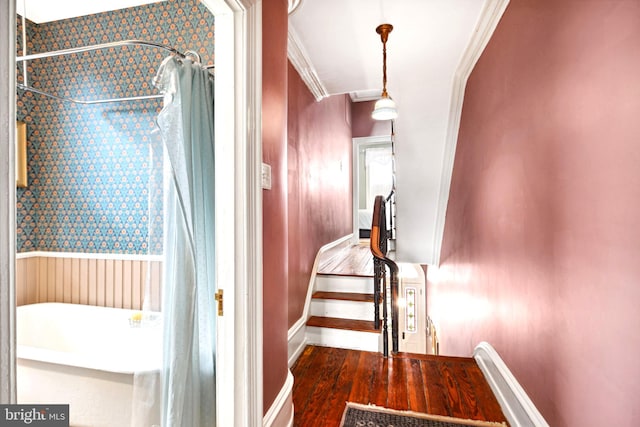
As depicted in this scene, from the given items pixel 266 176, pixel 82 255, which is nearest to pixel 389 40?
pixel 266 176

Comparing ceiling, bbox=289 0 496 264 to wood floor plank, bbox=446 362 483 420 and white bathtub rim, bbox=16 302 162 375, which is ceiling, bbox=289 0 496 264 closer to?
wood floor plank, bbox=446 362 483 420

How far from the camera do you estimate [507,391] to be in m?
1.73

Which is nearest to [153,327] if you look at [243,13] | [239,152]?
[239,152]

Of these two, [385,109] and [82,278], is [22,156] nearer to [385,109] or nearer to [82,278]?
[82,278]

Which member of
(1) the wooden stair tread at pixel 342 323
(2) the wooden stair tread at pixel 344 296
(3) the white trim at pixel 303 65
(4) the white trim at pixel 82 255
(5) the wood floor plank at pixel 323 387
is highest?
(3) the white trim at pixel 303 65

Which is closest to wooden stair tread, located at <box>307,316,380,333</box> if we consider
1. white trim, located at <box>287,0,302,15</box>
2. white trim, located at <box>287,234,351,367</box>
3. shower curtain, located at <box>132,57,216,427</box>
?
white trim, located at <box>287,234,351,367</box>

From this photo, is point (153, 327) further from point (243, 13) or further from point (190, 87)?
point (243, 13)

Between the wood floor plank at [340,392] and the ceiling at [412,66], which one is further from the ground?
the ceiling at [412,66]

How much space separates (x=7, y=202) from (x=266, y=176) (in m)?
0.99

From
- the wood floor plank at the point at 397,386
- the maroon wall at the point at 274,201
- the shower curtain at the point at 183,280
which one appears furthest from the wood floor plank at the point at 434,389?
the shower curtain at the point at 183,280

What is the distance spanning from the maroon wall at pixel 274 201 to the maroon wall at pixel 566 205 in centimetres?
124

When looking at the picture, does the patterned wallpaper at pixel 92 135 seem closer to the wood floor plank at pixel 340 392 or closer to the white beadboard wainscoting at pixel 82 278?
the white beadboard wainscoting at pixel 82 278

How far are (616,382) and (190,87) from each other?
1.92 meters

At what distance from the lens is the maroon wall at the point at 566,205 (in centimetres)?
89
